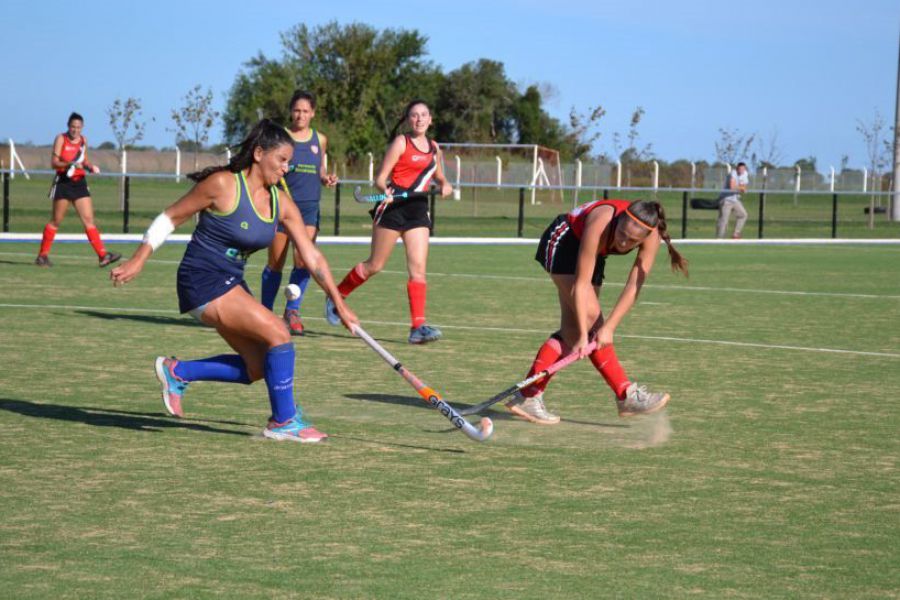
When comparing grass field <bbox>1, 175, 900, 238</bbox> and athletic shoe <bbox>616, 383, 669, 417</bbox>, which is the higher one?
grass field <bbox>1, 175, 900, 238</bbox>

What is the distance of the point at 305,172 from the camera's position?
13.1 m

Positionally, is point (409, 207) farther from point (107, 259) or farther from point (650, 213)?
point (107, 259)

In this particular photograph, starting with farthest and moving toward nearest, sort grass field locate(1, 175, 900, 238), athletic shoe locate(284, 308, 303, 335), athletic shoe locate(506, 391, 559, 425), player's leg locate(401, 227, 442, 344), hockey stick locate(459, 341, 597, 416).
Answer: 1. grass field locate(1, 175, 900, 238)
2. athletic shoe locate(284, 308, 303, 335)
3. player's leg locate(401, 227, 442, 344)
4. athletic shoe locate(506, 391, 559, 425)
5. hockey stick locate(459, 341, 597, 416)

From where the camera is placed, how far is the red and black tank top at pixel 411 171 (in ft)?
42.7

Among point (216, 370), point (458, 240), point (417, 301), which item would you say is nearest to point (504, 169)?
point (458, 240)

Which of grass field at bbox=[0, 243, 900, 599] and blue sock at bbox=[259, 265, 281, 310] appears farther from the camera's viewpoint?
blue sock at bbox=[259, 265, 281, 310]

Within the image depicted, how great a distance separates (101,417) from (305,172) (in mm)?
5229

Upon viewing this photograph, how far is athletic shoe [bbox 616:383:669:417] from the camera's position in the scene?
8414 mm

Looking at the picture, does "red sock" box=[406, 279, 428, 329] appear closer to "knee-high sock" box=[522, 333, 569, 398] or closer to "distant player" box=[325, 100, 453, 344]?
"distant player" box=[325, 100, 453, 344]

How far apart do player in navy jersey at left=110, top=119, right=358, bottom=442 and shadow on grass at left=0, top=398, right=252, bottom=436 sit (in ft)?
1.71

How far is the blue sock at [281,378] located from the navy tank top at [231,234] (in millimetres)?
522

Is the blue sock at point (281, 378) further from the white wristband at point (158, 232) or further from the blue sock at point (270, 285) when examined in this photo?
the blue sock at point (270, 285)

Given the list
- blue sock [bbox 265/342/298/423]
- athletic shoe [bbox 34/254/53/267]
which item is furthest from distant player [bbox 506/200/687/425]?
athletic shoe [bbox 34/254/53/267]

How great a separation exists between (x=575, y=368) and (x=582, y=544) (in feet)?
17.9
